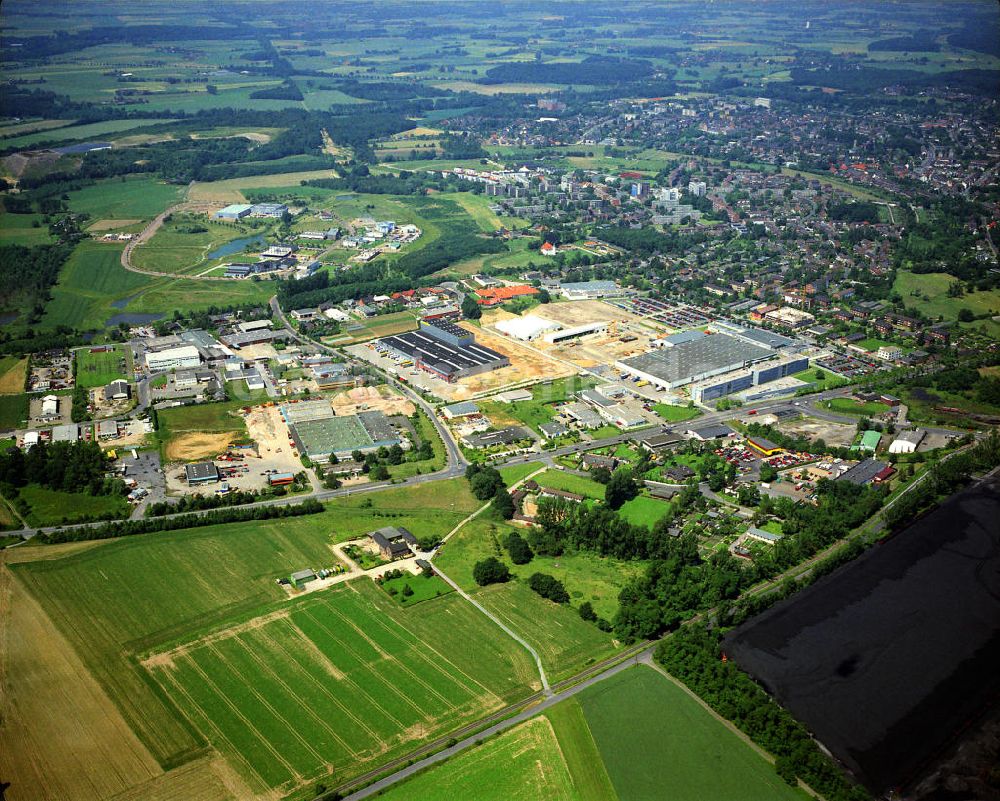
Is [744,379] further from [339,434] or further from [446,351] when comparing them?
[339,434]

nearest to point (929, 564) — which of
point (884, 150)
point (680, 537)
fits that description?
point (680, 537)

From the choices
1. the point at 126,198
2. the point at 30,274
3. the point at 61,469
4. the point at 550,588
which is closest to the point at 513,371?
the point at 550,588

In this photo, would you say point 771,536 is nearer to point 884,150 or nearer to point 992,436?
point 992,436

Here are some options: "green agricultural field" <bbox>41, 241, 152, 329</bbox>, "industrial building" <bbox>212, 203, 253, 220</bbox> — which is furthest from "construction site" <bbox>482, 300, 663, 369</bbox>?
"industrial building" <bbox>212, 203, 253, 220</bbox>

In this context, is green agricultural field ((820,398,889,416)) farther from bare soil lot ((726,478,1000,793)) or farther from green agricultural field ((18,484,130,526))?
green agricultural field ((18,484,130,526))

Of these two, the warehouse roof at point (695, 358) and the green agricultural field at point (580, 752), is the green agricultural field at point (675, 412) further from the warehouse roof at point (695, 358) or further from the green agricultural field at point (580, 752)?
the green agricultural field at point (580, 752)

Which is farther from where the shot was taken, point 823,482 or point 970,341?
point 970,341

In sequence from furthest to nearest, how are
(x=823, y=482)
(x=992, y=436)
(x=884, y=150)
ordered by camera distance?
1. (x=884, y=150)
2. (x=992, y=436)
3. (x=823, y=482)

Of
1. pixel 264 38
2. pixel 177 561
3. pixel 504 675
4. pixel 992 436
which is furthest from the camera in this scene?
pixel 264 38
